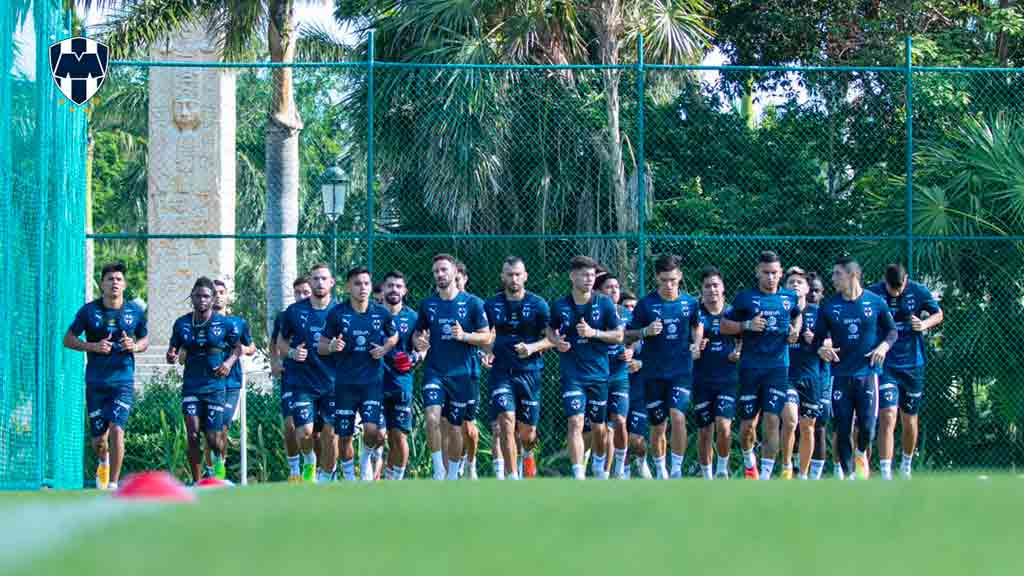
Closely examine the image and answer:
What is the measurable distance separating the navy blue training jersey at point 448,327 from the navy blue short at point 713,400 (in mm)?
2562

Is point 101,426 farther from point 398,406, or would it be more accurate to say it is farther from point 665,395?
point 665,395

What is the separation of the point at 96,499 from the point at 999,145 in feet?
43.1

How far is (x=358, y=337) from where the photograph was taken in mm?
15312

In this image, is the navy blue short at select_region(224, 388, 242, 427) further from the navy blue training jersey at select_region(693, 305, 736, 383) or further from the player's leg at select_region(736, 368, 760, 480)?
the player's leg at select_region(736, 368, 760, 480)

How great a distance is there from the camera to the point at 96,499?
374 inches

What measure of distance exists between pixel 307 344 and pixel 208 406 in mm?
1297

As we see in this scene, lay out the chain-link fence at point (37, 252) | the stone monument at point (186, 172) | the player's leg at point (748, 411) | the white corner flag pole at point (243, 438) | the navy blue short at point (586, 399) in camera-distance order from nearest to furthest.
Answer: the chain-link fence at point (37, 252)
the navy blue short at point (586, 399)
the player's leg at point (748, 411)
the white corner flag pole at point (243, 438)
the stone monument at point (186, 172)

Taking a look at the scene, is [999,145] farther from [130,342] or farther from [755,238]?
[130,342]

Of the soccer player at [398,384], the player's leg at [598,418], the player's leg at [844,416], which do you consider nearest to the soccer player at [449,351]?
the soccer player at [398,384]

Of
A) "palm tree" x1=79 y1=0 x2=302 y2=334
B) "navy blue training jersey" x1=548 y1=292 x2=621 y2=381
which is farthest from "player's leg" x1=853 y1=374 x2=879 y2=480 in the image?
"palm tree" x1=79 y1=0 x2=302 y2=334

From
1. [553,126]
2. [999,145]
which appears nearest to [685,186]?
[553,126]

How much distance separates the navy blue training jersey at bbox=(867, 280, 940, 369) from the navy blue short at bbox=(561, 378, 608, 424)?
9.57 feet

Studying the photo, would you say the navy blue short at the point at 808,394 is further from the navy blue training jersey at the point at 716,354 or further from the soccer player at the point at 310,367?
the soccer player at the point at 310,367

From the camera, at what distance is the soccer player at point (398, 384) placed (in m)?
15.7
